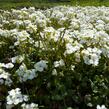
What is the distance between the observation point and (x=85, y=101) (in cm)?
401

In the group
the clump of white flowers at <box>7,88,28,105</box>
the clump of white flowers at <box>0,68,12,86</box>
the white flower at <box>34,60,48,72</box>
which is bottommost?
the clump of white flowers at <box>7,88,28,105</box>

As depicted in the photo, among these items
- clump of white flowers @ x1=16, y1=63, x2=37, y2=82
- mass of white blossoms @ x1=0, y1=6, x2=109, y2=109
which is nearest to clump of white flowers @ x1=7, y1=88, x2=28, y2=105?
mass of white blossoms @ x1=0, y1=6, x2=109, y2=109

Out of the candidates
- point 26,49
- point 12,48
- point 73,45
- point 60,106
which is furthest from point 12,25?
point 60,106

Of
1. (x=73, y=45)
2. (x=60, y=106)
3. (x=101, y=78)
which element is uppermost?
(x=73, y=45)

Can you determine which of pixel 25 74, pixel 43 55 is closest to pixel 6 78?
pixel 25 74

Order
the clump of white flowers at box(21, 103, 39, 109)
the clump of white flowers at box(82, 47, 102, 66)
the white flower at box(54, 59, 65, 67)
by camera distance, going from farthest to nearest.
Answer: the white flower at box(54, 59, 65, 67)
the clump of white flowers at box(82, 47, 102, 66)
the clump of white flowers at box(21, 103, 39, 109)

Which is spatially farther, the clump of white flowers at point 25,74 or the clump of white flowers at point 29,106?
the clump of white flowers at point 25,74

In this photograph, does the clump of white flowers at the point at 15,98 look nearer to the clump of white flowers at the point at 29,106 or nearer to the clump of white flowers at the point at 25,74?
the clump of white flowers at the point at 29,106

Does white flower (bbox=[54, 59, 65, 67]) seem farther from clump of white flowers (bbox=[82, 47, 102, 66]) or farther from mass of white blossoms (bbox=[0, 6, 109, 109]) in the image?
clump of white flowers (bbox=[82, 47, 102, 66])

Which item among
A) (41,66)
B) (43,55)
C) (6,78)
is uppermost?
(43,55)

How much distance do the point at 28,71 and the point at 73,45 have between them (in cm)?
65

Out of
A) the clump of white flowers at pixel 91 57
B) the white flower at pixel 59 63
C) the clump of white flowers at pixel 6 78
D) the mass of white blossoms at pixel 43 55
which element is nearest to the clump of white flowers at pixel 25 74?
the mass of white blossoms at pixel 43 55

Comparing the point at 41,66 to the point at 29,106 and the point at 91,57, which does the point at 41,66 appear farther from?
the point at 29,106

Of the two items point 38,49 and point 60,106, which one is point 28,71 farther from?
point 38,49
